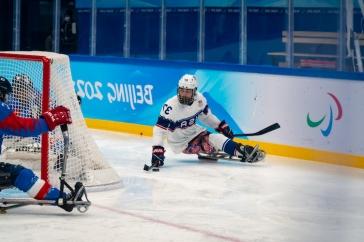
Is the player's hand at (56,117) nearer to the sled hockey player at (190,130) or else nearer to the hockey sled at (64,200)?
the hockey sled at (64,200)

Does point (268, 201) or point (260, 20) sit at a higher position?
point (260, 20)

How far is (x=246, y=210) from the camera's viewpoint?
7.61 metres

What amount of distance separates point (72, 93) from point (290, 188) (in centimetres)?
206

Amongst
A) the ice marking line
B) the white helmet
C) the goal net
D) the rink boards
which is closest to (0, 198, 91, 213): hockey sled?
the ice marking line

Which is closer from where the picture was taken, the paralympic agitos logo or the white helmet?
the white helmet

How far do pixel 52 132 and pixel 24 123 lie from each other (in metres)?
1.29

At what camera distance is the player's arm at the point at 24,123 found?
6.58 metres

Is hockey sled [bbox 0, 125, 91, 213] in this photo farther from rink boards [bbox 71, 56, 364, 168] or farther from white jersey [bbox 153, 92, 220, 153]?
rink boards [bbox 71, 56, 364, 168]

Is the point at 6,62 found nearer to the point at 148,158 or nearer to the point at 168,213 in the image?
the point at 168,213

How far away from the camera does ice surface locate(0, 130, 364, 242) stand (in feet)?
21.7

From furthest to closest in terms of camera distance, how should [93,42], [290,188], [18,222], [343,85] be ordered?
[93,42] < [343,85] < [290,188] < [18,222]

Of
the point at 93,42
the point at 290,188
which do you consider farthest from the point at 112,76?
the point at 290,188

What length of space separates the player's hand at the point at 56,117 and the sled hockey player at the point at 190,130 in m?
2.97

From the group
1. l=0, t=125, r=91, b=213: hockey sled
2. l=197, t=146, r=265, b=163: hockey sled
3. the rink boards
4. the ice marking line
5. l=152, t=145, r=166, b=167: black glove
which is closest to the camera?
the ice marking line
